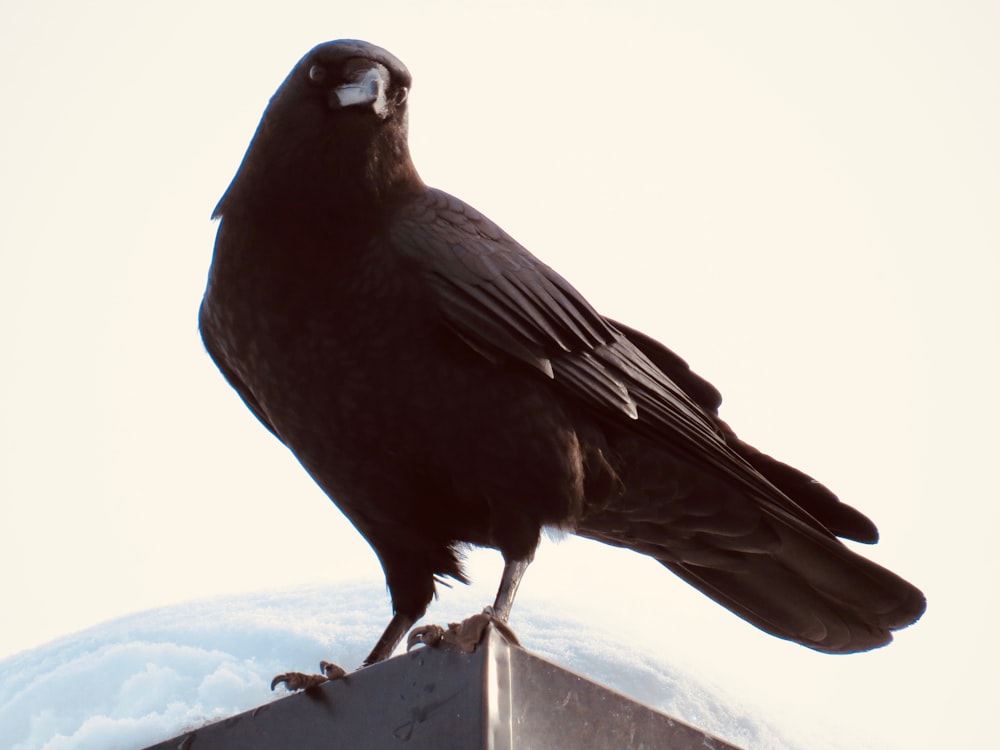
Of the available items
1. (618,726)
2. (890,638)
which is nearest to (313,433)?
(618,726)

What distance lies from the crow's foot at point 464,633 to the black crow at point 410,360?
0.57 meters

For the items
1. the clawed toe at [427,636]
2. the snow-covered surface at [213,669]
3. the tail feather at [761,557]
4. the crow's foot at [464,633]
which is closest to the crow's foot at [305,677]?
the clawed toe at [427,636]

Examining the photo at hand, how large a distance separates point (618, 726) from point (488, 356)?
1.12 m

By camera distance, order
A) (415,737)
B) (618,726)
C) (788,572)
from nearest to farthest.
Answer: (415,737), (618,726), (788,572)

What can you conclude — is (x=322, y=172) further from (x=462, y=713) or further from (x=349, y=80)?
(x=462, y=713)

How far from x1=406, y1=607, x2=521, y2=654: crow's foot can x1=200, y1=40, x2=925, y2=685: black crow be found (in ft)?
1.86

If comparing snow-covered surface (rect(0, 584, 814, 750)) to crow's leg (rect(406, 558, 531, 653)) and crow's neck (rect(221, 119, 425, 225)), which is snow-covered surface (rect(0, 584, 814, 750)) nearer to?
crow's leg (rect(406, 558, 531, 653))

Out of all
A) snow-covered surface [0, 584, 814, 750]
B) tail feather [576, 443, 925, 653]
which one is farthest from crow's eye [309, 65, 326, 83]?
snow-covered surface [0, 584, 814, 750]

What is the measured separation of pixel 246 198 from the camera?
9.68 feet

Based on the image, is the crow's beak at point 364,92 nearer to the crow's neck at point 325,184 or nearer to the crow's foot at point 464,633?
the crow's neck at point 325,184

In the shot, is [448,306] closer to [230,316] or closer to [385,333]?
[385,333]

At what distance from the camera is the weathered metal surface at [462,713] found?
5.74 feet

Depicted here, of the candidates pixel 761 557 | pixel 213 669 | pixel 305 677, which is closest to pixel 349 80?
pixel 305 677

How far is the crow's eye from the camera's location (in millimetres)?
2973
